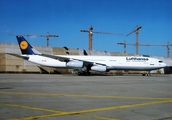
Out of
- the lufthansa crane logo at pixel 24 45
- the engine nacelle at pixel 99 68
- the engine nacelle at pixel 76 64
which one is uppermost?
the lufthansa crane logo at pixel 24 45

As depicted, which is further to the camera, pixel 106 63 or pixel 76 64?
pixel 106 63

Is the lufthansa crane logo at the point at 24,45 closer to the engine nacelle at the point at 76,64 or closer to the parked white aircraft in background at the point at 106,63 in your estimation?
the parked white aircraft in background at the point at 106,63

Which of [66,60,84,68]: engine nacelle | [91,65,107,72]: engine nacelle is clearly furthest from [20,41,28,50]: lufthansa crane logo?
[91,65,107,72]: engine nacelle

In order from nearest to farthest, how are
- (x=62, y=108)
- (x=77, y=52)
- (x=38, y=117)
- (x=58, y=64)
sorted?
(x=38, y=117)
(x=62, y=108)
(x=58, y=64)
(x=77, y=52)

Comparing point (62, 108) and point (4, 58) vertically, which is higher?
point (4, 58)

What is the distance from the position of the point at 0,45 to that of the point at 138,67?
90.6 ft

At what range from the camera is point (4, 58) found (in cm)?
4347

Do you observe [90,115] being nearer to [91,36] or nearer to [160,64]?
[160,64]

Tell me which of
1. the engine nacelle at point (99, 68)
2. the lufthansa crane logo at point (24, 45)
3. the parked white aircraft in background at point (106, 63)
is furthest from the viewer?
the lufthansa crane logo at point (24, 45)

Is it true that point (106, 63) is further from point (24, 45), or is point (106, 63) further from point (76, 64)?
point (24, 45)

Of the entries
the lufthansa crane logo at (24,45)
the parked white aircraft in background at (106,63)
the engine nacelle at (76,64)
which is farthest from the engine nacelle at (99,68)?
the lufthansa crane logo at (24,45)

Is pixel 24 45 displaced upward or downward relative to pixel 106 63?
upward

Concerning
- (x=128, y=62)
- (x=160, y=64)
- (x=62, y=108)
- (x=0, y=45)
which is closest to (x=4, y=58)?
(x=0, y=45)

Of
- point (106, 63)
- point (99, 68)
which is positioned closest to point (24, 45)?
point (99, 68)
